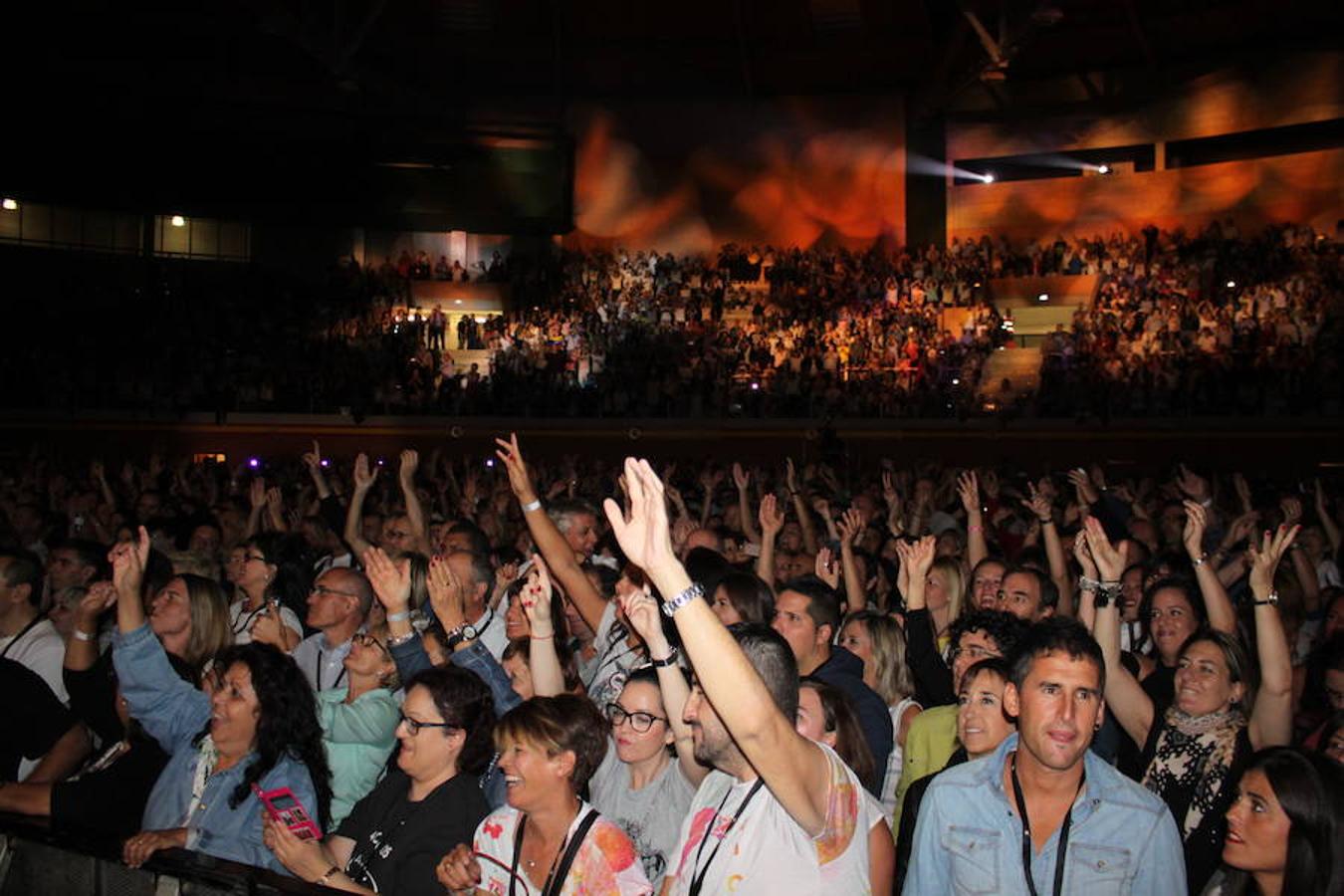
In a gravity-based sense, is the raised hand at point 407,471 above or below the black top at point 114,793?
above

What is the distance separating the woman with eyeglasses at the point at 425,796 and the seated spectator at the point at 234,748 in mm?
247

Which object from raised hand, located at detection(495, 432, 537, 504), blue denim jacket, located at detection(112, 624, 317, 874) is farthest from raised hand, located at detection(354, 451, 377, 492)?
blue denim jacket, located at detection(112, 624, 317, 874)

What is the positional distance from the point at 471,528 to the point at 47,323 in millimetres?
23535

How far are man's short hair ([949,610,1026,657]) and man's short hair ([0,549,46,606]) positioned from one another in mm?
3777

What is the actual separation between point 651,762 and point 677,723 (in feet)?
1.14

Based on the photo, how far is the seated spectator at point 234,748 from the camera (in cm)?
350

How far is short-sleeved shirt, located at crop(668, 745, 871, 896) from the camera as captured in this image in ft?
8.37

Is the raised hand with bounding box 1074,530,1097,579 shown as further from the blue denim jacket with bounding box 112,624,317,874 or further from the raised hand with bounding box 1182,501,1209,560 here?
the blue denim jacket with bounding box 112,624,317,874

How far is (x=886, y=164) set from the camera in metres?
33.3

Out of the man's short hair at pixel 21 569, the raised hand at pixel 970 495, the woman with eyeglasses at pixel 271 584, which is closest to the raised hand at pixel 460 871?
the woman with eyeglasses at pixel 271 584

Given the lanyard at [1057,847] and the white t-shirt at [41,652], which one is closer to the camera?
the lanyard at [1057,847]

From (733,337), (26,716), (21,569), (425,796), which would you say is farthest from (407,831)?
(733,337)

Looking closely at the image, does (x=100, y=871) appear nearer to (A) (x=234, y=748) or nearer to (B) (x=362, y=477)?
(A) (x=234, y=748)

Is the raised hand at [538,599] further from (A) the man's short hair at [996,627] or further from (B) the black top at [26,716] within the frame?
(B) the black top at [26,716]
